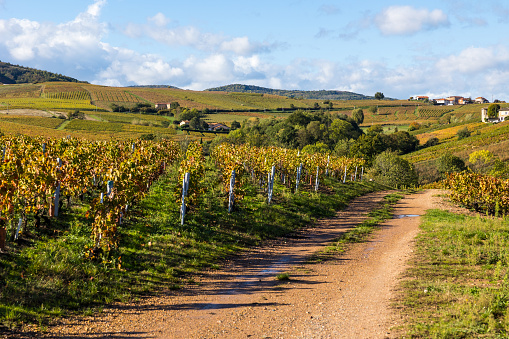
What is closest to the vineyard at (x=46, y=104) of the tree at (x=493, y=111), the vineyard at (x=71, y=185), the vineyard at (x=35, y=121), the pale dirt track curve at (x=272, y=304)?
the vineyard at (x=35, y=121)

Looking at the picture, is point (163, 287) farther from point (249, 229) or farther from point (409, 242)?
point (409, 242)

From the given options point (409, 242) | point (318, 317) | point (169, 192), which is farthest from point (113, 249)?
point (409, 242)

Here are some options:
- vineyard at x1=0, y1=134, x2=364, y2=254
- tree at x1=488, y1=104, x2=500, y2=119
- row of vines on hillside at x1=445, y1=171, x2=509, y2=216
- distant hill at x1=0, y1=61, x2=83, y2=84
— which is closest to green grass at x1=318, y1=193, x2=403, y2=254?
row of vines on hillside at x1=445, y1=171, x2=509, y2=216

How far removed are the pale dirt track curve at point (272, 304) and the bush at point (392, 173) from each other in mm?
37664

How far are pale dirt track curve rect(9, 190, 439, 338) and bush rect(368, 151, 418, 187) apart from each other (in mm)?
37664

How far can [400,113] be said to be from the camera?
167875 mm

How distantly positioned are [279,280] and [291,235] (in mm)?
6414

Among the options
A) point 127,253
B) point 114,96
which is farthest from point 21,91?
point 127,253

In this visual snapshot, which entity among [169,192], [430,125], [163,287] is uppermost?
[430,125]

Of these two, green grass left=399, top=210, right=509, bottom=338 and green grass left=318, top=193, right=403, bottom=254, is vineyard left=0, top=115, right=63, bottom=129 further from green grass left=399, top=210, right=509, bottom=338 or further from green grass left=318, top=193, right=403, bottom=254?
green grass left=399, top=210, right=509, bottom=338

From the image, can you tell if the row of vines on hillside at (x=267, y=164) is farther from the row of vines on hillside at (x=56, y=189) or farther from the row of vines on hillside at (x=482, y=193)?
the row of vines on hillside at (x=482, y=193)

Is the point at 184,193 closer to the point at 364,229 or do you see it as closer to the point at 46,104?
the point at 364,229

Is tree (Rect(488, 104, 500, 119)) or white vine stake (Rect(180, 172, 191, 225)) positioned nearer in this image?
white vine stake (Rect(180, 172, 191, 225))

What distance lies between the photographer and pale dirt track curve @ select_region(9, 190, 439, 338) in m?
8.12
